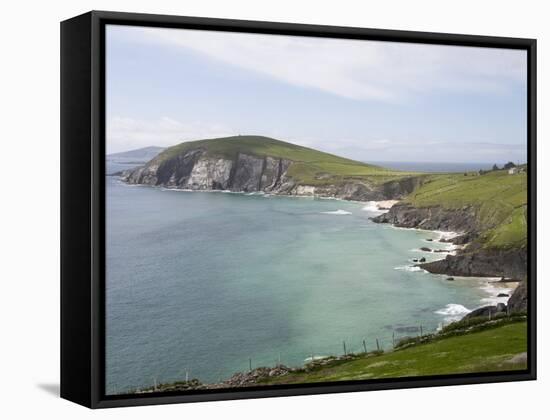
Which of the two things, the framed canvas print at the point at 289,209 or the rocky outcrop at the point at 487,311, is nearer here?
the framed canvas print at the point at 289,209

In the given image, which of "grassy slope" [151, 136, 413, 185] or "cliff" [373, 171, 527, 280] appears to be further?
"cliff" [373, 171, 527, 280]

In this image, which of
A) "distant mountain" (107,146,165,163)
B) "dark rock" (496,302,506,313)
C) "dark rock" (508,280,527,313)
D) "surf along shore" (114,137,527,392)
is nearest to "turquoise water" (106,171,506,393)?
Answer: "surf along shore" (114,137,527,392)

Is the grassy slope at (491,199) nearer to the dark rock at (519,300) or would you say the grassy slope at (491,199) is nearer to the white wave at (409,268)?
the dark rock at (519,300)

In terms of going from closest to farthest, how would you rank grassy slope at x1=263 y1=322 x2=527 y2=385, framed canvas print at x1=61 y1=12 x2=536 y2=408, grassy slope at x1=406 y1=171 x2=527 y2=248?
framed canvas print at x1=61 y1=12 x2=536 y2=408
grassy slope at x1=263 y1=322 x2=527 y2=385
grassy slope at x1=406 y1=171 x2=527 y2=248

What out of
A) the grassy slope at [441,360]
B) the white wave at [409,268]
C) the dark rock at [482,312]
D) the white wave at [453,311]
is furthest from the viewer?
the dark rock at [482,312]

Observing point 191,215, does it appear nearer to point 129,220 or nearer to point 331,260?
point 129,220

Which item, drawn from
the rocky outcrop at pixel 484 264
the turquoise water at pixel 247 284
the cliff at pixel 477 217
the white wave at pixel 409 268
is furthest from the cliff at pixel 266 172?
the rocky outcrop at pixel 484 264

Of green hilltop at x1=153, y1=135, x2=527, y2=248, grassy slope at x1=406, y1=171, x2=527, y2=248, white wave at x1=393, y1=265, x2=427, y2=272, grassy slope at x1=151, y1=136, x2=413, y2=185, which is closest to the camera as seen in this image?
grassy slope at x1=151, y1=136, x2=413, y2=185

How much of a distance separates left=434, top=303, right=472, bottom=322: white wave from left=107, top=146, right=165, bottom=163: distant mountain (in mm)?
3165

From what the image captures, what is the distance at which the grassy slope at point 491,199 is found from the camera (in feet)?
41.6

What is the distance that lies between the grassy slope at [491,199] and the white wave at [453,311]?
74cm

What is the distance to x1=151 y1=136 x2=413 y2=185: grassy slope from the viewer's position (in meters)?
11.7

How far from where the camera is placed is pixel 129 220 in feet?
36.8

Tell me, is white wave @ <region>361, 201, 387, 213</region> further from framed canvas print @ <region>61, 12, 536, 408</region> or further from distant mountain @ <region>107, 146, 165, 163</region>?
distant mountain @ <region>107, 146, 165, 163</region>
